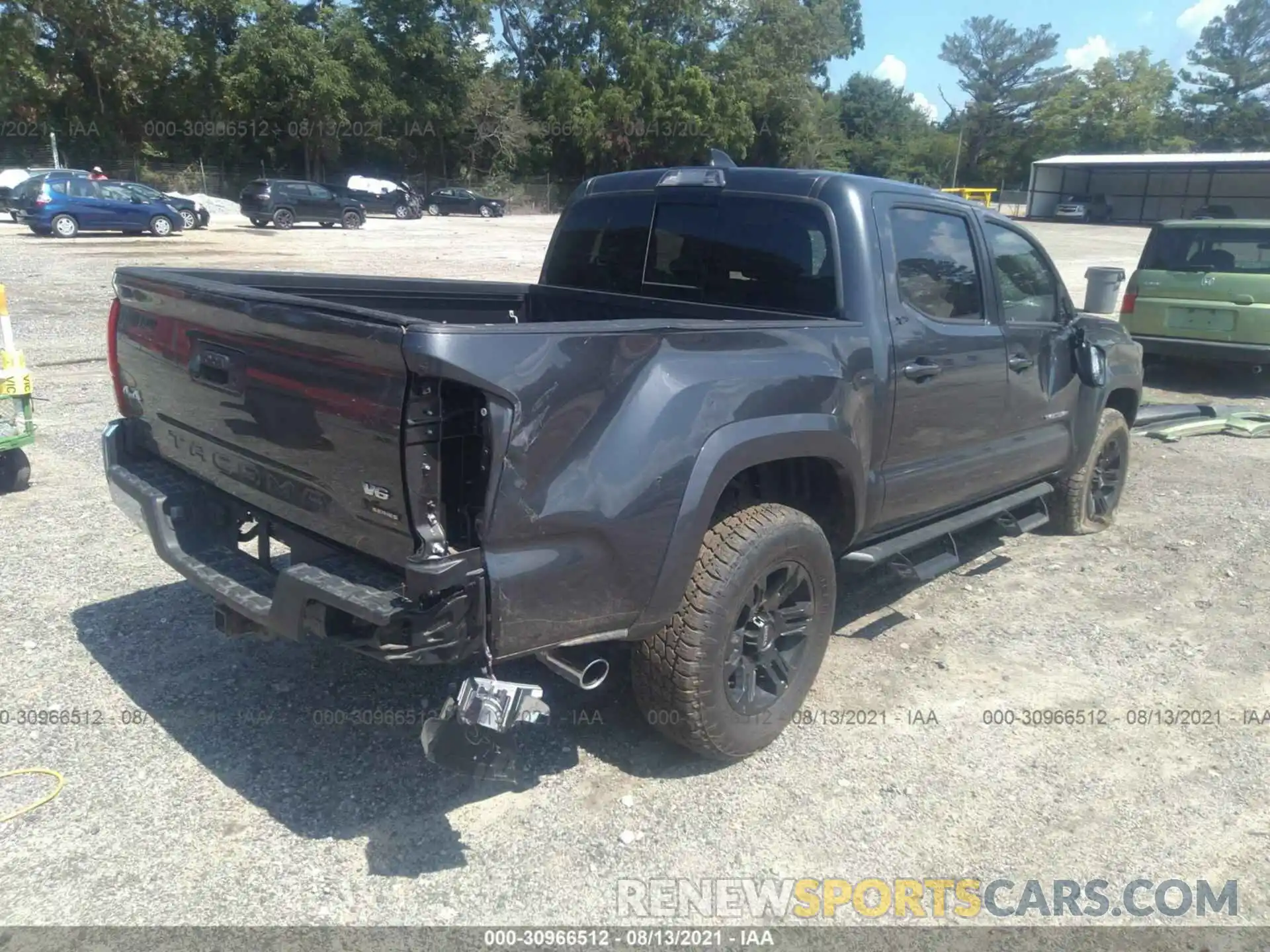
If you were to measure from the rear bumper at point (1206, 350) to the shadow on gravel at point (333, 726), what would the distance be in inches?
347

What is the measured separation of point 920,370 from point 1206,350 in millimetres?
8066

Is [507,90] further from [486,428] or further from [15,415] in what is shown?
[486,428]

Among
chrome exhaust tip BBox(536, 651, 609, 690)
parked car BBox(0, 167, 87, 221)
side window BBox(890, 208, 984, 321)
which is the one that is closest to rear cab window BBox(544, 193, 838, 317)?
side window BBox(890, 208, 984, 321)

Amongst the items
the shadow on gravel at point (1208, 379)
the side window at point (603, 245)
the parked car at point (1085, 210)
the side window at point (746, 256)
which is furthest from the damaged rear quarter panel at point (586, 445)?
the parked car at point (1085, 210)

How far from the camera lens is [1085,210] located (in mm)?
51750

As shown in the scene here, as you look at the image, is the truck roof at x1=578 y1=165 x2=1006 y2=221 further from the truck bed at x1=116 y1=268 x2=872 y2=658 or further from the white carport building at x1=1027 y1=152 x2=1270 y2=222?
the white carport building at x1=1027 y1=152 x2=1270 y2=222

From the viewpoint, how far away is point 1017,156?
82938mm

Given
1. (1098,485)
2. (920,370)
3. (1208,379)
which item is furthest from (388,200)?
(920,370)

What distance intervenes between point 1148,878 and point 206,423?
3.40 m

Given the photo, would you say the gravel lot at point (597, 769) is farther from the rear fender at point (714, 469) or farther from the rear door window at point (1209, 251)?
the rear door window at point (1209, 251)

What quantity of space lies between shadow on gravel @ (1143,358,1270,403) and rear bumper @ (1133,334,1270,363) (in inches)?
23.0

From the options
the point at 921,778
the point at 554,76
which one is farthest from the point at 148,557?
the point at 554,76

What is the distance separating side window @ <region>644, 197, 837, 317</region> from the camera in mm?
4078

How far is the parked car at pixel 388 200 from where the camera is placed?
4159 centimetres
